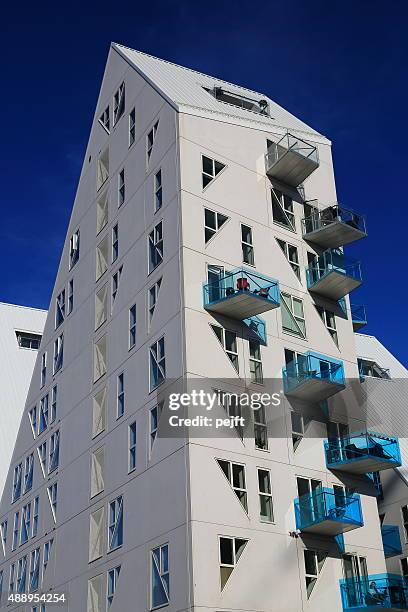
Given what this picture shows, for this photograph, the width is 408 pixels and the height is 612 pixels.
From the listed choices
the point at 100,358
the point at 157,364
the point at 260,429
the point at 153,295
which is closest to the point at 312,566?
the point at 260,429

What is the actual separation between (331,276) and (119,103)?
1728cm

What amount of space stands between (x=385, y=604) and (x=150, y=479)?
10.9 meters

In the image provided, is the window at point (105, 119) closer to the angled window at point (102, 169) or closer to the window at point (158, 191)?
the angled window at point (102, 169)

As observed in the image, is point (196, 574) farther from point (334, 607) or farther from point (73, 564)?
point (73, 564)

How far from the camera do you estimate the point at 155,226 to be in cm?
3891

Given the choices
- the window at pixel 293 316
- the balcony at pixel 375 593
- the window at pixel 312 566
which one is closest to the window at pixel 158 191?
the window at pixel 293 316

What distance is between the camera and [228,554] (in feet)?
101

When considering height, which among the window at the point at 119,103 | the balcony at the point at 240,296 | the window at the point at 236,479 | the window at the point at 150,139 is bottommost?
the window at the point at 236,479

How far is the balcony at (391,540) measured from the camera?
136ft

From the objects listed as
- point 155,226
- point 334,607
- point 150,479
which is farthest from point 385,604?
point 155,226

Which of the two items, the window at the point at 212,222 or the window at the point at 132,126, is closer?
the window at the point at 212,222

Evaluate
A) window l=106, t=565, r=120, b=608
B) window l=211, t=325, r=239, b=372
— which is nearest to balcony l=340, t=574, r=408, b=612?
window l=106, t=565, r=120, b=608

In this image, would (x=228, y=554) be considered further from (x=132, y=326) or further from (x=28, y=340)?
(x=28, y=340)

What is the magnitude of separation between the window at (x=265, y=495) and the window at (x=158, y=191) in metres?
14.0
